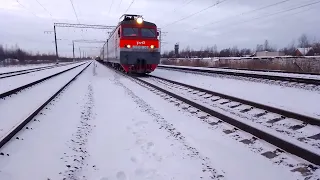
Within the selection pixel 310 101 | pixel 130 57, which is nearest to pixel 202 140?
pixel 310 101

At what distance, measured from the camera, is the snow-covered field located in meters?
3.61

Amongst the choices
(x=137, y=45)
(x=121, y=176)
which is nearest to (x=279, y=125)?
(x=121, y=176)

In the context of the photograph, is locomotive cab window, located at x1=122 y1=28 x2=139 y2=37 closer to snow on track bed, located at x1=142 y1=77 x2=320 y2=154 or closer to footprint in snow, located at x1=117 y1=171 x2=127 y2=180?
snow on track bed, located at x1=142 y1=77 x2=320 y2=154

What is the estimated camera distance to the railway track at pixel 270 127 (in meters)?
3.93

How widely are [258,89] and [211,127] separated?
7224mm

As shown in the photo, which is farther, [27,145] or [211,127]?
[211,127]

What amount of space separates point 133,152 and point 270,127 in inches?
117

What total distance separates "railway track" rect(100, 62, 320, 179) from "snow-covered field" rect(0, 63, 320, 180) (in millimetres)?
119

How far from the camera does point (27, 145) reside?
4684mm

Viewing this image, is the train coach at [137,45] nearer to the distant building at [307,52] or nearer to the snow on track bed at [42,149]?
the snow on track bed at [42,149]

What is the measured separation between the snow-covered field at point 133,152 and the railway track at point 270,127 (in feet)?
0.39

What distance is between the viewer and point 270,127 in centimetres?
569

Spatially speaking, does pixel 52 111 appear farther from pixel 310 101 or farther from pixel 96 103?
pixel 310 101

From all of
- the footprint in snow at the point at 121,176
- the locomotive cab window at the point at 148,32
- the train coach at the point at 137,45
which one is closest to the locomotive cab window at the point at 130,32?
the train coach at the point at 137,45
